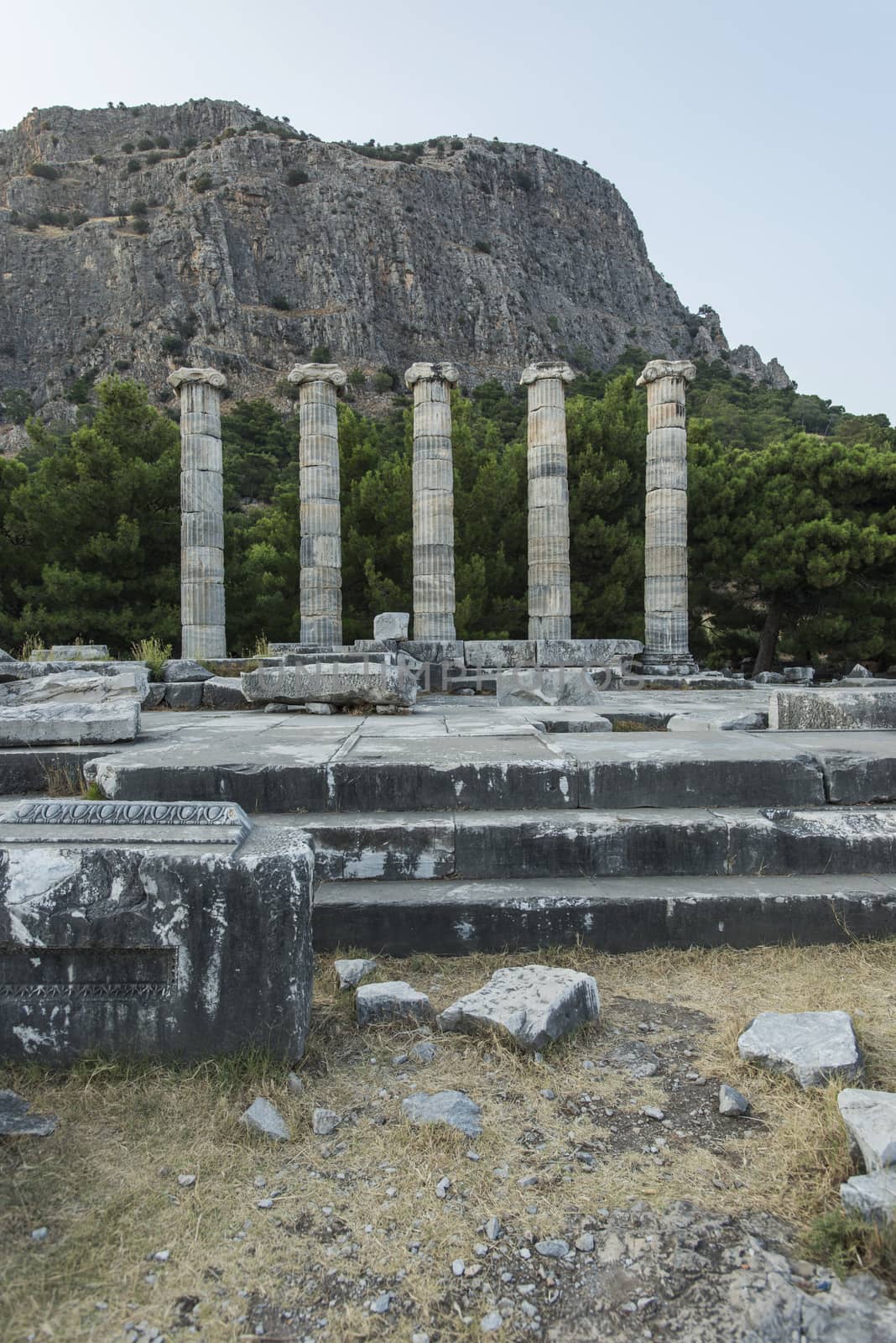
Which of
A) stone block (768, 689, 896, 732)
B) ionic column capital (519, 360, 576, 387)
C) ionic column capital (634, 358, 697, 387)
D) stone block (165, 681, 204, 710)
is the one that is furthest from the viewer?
ionic column capital (634, 358, 697, 387)

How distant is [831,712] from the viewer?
20.9ft

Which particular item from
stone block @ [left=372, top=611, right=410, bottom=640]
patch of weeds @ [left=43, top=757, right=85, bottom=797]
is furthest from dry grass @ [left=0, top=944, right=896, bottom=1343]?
stone block @ [left=372, top=611, right=410, bottom=640]

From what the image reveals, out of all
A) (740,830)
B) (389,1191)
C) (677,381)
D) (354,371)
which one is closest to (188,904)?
(389,1191)

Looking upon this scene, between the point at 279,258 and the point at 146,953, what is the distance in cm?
8052

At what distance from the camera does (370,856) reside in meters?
3.96

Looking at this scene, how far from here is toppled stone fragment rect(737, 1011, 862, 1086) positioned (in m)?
2.41

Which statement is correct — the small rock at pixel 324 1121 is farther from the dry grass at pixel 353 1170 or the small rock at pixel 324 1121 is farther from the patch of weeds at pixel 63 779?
the patch of weeds at pixel 63 779

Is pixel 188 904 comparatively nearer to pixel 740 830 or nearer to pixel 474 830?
pixel 474 830

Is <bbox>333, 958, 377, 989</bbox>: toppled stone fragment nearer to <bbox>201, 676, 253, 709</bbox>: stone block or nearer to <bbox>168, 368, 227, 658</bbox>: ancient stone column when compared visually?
<bbox>201, 676, 253, 709</bbox>: stone block

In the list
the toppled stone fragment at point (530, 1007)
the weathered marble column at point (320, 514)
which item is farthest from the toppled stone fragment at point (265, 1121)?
the weathered marble column at point (320, 514)

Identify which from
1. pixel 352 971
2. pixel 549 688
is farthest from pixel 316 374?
pixel 352 971

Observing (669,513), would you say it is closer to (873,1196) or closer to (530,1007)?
(530,1007)

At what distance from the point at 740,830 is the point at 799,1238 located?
228 centimetres

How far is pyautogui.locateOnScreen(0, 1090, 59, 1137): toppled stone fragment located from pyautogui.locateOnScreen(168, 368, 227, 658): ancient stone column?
1368 centimetres
